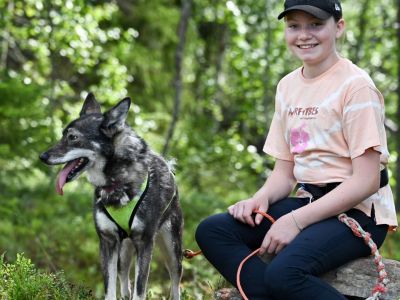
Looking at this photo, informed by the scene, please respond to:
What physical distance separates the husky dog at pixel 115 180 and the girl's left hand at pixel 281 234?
938 millimetres

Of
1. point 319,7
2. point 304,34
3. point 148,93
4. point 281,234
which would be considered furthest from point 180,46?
point 281,234

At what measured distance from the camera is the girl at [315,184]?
3.65 meters

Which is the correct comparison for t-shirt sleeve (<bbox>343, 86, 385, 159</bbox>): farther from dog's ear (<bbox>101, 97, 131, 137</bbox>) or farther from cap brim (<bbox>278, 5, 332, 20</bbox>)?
dog's ear (<bbox>101, 97, 131, 137</bbox>)

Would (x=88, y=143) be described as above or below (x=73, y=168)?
above

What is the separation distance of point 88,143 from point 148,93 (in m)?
8.49

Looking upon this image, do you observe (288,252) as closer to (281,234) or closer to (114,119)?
(281,234)

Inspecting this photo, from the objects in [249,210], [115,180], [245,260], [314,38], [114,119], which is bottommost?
[245,260]

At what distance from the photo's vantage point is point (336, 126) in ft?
12.5

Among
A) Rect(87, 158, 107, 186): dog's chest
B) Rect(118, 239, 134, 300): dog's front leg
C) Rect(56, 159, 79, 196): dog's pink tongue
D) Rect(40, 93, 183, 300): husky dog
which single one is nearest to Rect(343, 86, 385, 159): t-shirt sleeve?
Rect(40, 93, 183, 300): husky dog

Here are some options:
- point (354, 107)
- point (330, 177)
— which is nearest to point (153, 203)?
point (330, 177)

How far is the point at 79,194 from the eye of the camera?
1056 centimetres

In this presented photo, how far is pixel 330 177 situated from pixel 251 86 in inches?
301

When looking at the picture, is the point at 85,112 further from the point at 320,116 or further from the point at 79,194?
the point at 79,194

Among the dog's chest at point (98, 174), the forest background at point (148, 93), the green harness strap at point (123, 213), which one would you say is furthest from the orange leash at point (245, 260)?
the forest background at point (148, 93)
